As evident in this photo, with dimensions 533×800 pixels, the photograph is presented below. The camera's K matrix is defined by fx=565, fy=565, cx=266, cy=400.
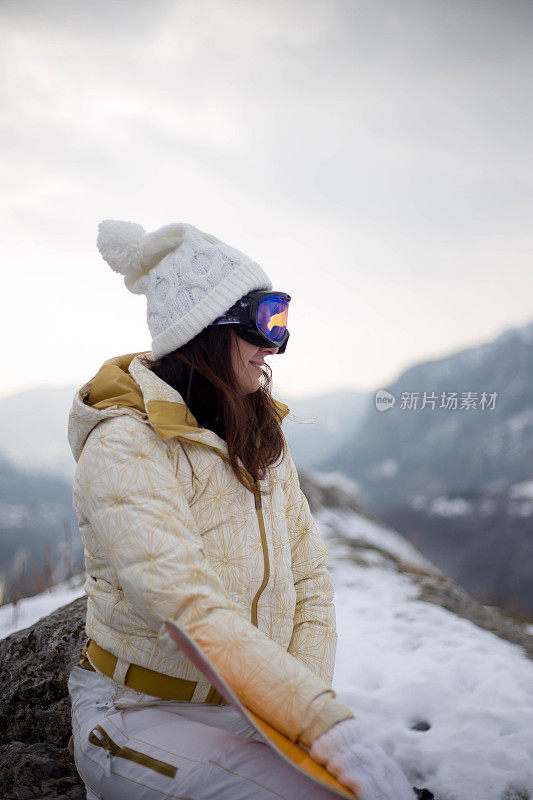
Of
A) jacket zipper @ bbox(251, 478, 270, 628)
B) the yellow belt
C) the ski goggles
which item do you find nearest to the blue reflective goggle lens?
the ski goggles

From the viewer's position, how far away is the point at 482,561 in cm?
3672

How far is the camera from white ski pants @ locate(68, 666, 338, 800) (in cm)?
123

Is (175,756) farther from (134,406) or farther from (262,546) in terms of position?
(134,406)

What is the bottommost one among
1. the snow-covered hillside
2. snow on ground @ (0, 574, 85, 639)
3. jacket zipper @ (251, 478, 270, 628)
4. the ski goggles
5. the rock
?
snow on ground @ (0, 574, 85, 639)

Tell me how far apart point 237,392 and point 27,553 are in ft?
14.3

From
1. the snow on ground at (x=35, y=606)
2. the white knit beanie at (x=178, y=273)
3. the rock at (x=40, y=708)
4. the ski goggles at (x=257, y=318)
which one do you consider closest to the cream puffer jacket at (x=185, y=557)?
the white knit beanie at (x=178, y=273)

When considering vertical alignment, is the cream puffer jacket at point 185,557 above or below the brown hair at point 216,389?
below

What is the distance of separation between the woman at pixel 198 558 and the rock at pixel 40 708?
53cm

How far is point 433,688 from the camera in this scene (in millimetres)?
2803

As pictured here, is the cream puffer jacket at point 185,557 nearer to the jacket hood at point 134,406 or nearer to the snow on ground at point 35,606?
the jacket hood at point 134,406

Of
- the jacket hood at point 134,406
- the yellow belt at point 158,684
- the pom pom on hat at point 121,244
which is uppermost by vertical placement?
the pom pom on hat at point 121,244

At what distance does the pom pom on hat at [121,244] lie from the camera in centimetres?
168

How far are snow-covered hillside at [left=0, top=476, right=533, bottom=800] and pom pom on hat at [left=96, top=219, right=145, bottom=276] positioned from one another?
2116 mm

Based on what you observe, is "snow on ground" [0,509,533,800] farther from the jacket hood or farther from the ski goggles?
the ski goggles
